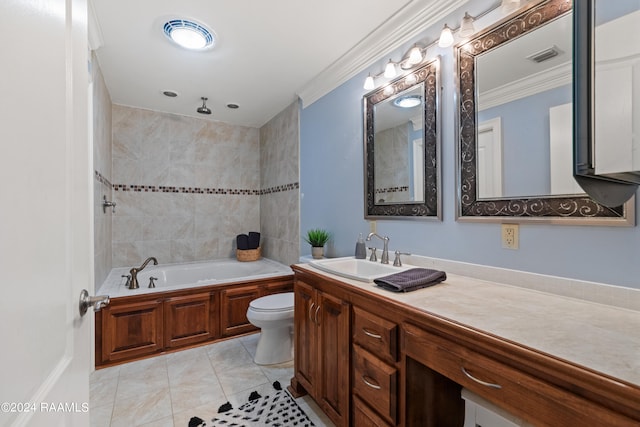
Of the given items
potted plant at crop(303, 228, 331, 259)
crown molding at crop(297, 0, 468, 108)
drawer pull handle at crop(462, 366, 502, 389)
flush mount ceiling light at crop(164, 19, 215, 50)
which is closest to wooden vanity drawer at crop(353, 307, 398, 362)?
drawer pull handle at crop(462, 366, 502, 389)

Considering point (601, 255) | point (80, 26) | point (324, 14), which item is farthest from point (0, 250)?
point (324, 14)

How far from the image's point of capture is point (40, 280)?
20.7 inches

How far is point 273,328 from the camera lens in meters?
2.35

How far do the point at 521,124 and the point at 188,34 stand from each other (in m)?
2.15

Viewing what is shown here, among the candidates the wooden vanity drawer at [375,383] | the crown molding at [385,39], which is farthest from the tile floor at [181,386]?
the crown molding at [385,39]

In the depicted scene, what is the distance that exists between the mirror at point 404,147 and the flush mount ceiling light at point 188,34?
1.23m

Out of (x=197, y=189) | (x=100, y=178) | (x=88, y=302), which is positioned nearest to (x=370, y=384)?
(x=88, y=302)

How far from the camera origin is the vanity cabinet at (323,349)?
143 cm

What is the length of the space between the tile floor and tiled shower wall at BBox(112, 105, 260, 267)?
1.54 meters

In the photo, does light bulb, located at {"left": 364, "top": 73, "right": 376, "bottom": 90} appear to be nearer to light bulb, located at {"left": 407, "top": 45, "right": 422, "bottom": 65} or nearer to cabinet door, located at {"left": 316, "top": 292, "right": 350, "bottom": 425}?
light bulb, located at {"left": 407, "top": 45, "right": 422, "bottom": 65}

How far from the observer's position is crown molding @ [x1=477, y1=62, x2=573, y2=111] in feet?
3.84

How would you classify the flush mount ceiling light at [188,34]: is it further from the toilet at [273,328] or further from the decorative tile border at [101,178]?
the toilet at [273,328]

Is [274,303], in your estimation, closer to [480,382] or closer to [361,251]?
[361,251]

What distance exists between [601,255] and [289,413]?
1768 mm
